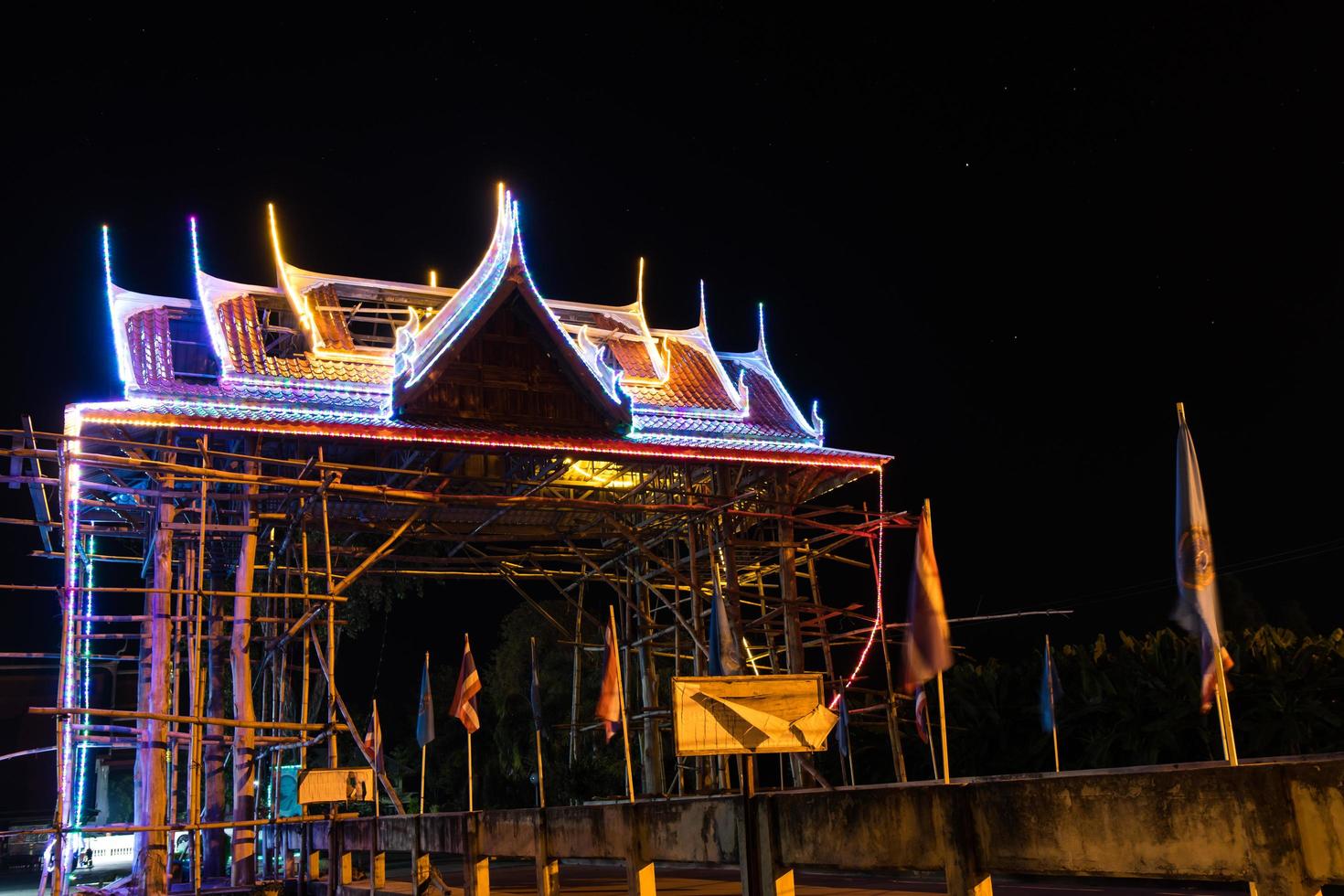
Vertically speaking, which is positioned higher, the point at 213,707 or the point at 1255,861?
the point at 213,707

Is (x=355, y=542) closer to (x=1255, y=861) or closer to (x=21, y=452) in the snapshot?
(x=21, y=452)

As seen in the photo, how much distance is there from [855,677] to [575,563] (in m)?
11.4

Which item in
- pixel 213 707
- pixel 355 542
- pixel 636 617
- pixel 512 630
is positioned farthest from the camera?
pixel 512 630

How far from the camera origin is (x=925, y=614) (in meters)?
10.1

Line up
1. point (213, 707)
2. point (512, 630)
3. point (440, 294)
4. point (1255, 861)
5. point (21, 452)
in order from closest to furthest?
1. point (1255, 861)
2. point (21, 452)
3. point (213, 707)
4. point (440, 294)
5. point (512, 630)

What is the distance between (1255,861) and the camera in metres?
5.35

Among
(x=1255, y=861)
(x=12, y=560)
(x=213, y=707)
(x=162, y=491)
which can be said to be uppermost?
(x=12, y=560)

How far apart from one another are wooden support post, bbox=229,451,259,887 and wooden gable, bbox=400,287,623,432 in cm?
354

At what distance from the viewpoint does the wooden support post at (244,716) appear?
1727 cm

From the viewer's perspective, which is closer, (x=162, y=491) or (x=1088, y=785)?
(x=1088, y=785)

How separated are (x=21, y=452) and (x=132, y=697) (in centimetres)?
3343

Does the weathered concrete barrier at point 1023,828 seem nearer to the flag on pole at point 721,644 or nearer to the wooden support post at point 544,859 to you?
the wooden support post at point 544,859

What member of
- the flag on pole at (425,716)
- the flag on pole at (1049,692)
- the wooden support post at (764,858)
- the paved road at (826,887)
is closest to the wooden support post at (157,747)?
the paved road at (826,887)

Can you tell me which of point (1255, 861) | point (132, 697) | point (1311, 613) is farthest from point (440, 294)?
point (132, 697)
